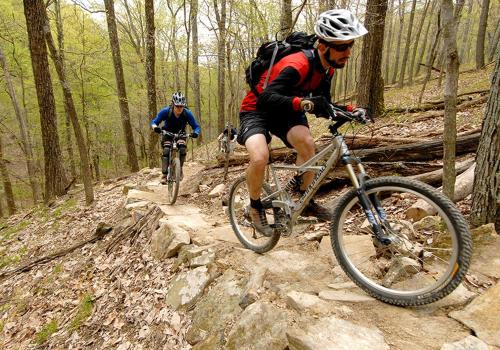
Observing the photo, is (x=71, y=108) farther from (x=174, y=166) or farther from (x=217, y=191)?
(x=217, y=191)

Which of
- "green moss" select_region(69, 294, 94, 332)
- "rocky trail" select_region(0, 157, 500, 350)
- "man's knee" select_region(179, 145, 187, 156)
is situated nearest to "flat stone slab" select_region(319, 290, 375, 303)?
"rocky trail" select_region(0, 157, 500, 350)

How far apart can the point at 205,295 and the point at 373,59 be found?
880 cm

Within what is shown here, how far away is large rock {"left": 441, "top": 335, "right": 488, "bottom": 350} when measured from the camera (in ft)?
7.10

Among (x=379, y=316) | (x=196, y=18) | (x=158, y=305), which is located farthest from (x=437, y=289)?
(x=196, y=18)

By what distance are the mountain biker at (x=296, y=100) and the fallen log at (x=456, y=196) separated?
1021mm

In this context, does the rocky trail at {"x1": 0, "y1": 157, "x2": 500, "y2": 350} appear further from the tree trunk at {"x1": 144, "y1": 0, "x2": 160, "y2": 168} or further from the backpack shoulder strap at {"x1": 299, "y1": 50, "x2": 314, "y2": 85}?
the tree trunk at {"x1": 144, "y1": 0, "x2": 160, "y2": 168}

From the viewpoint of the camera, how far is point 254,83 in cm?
371

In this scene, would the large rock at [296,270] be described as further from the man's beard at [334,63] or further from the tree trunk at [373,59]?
the tree trunk at [373,59]

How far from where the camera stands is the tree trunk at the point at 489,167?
310cm

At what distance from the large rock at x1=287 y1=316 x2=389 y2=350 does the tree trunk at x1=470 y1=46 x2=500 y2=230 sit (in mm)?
1815

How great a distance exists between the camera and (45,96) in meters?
10.6

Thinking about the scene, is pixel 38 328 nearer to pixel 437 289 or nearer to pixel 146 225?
pixel 146 225

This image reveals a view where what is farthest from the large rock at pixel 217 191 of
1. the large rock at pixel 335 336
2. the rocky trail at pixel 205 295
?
the large rock at pixel 335 336

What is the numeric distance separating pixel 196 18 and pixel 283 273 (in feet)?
71.1
